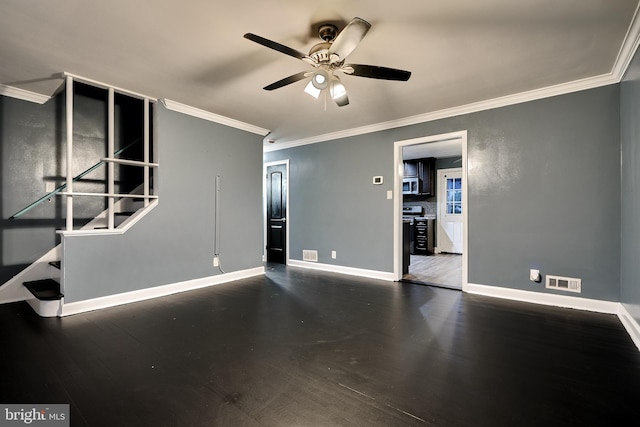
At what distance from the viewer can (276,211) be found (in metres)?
5.91

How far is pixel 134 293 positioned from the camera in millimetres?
3301

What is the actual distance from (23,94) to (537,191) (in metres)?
5.88

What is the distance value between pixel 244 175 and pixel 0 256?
9.51ft

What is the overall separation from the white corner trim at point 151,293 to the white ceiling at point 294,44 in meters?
2.28

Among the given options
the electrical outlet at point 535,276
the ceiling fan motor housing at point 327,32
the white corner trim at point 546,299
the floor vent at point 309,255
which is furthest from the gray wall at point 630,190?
the floor vent at point 309,255

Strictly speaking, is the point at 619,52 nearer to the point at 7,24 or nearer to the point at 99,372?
the point at 99,372

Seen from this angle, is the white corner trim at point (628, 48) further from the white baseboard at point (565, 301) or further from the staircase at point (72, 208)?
the staircase at point (72, 208)

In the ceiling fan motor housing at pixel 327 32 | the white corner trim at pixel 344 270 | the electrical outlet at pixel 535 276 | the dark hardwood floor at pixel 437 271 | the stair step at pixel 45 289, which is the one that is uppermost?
the ceiling fan motor housing at pixel 327 32

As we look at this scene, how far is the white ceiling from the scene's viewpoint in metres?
1.92

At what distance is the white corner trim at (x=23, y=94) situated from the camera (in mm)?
3152

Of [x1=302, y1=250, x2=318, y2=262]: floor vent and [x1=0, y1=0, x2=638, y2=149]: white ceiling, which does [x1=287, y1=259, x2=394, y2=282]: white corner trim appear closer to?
[x1=302, y1=250, x2=318, y2=262]: floor vent

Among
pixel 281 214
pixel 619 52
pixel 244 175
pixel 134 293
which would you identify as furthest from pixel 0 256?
pixel 619 52

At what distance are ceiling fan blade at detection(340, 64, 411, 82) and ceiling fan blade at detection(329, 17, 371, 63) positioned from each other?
16 centimetres

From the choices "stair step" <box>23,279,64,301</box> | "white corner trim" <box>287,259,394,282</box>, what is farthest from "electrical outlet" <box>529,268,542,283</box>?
"stair step" <box>23,279,64,301</box>
